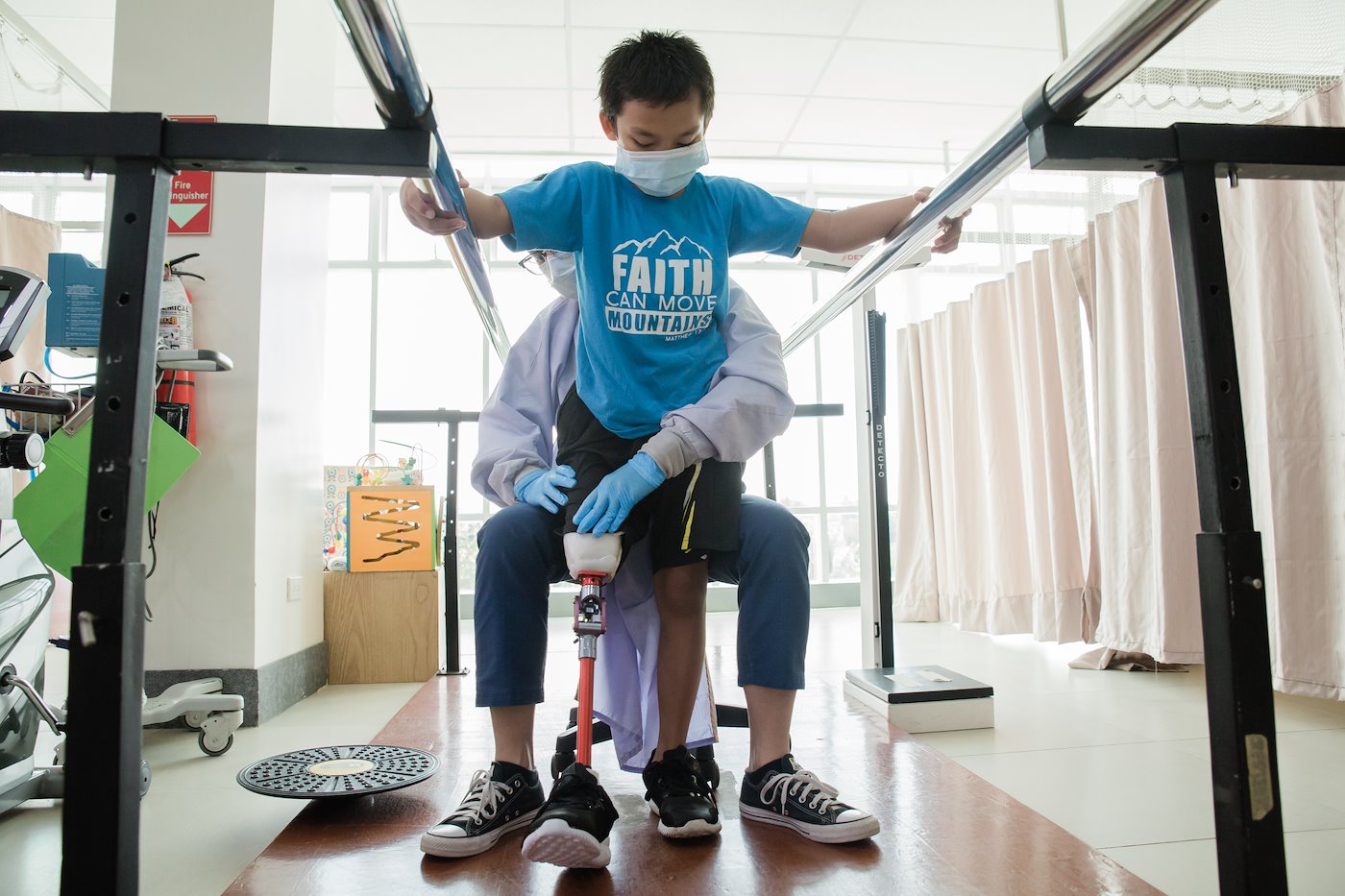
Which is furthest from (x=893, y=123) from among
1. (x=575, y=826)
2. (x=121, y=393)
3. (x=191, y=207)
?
(x=121, y=393)

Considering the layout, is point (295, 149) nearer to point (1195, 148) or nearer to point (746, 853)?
point (1195, 148)

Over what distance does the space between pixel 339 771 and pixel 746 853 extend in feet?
2.36

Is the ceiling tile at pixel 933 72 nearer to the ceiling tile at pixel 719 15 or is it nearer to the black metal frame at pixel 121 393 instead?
the ceiling tile at pixel 719 15

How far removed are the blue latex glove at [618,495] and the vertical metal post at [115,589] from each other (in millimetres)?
523

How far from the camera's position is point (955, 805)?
1.21 meters

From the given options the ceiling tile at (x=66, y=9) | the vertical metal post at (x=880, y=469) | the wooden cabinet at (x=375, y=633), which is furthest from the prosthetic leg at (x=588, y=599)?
the ceiling tile at (x=66, y=9)

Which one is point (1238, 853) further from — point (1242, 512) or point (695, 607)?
point (695, 607)

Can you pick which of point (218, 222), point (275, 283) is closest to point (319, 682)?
point (275, 283)

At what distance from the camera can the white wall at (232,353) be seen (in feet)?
7.04

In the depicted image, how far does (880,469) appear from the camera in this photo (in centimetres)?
211

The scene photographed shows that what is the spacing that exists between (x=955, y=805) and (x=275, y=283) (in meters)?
2.16

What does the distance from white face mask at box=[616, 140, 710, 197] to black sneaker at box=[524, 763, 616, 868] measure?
80cm

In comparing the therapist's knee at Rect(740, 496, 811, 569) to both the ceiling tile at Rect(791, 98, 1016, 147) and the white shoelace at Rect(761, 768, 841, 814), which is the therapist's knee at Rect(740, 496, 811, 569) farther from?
the ceiling tile at Rect(791, 98, 1016, 147)

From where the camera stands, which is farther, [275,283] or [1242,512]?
[275,283]
